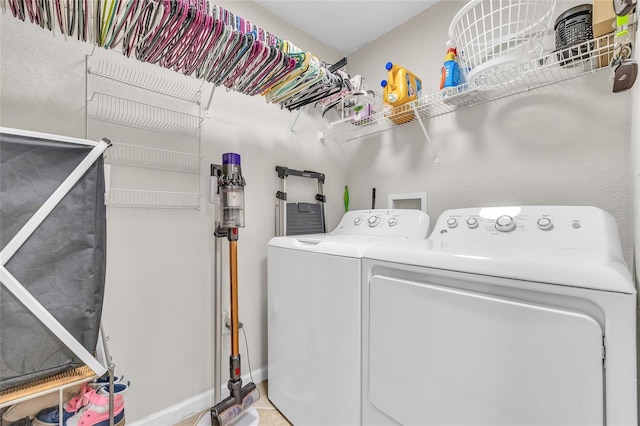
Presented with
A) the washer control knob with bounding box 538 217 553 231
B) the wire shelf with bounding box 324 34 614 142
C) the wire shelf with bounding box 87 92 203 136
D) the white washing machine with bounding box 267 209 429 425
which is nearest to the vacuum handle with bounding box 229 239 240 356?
the white washing machine with bounding box 267 209 429 425

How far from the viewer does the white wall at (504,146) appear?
3.99ft

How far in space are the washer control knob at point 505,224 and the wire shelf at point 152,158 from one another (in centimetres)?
153

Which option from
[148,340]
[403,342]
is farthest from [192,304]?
[403,342]

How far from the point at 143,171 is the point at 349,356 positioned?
1318 mm

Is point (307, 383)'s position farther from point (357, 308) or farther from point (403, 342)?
point (403, 342)

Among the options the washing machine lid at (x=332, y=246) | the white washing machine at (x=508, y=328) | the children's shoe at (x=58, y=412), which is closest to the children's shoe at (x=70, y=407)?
the children's shoe at (x=58, y=412)

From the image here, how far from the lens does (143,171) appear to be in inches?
55.1

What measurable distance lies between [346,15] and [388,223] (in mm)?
1469

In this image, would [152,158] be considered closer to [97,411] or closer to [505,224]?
[97,411]

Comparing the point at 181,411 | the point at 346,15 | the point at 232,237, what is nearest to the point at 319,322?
the point at 232,237

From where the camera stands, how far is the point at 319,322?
51.1 inches

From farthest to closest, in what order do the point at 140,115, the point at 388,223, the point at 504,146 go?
the point at 388,223 < the point at 504,146 < the point at 140,115

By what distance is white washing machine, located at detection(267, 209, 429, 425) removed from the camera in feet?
3.85

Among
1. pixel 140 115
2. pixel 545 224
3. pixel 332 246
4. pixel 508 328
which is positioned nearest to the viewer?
pixel 508 328
